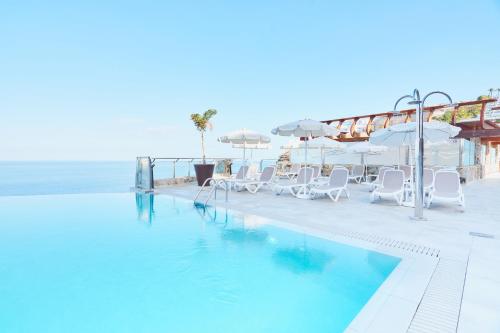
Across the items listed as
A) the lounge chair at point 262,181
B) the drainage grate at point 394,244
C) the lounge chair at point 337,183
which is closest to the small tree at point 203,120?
the lounge chair at point 262,181

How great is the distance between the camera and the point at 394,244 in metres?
3.71

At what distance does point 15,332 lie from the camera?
2.25m

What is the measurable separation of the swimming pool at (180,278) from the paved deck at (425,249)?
13.4 inches

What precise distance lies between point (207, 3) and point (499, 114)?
17.2 m

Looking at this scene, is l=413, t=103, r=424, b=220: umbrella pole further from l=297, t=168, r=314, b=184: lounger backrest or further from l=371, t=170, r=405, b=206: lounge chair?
l=297, t=168, r=314, b=184: lounger backrest

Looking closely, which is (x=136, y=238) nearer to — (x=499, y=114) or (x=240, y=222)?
(x=240, y=222)

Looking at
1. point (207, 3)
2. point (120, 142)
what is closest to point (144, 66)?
point (207, 3)

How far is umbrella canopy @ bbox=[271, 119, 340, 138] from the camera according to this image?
294 inches

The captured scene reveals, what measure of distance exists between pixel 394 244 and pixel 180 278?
2.86 m

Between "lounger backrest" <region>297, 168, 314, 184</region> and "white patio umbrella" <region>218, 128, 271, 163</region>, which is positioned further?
"white patio umbrella" <region>218, 128, 271, 163</region>

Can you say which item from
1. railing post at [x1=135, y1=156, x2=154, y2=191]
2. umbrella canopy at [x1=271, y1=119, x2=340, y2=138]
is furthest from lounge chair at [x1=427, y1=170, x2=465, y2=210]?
railing post at [x1=135, y1=156, x2=154, y2=191]

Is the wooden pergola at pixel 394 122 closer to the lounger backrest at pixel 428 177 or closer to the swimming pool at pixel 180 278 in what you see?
the lounger backrest at pixel 428 177

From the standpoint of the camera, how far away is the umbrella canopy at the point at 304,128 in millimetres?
7476

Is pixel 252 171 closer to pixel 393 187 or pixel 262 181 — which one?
pixel 262 181
